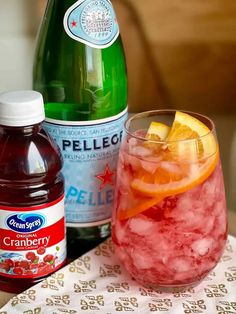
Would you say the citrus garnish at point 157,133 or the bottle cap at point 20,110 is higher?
the bottle cap at point 20,110

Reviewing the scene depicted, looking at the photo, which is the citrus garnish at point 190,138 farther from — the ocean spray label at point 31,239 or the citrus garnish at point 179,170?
the ocean spray label at point 31,239

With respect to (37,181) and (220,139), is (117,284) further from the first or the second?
(220,139)

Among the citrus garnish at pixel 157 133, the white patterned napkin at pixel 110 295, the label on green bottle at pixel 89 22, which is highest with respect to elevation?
the label on green bottle at pixel 89 22

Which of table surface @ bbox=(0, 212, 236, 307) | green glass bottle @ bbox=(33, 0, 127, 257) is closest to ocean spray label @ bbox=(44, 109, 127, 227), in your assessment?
green glass bottle @ bbox=(33, 0, 127, 257)

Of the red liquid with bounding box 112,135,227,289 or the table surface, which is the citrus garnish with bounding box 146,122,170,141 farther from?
the table surface

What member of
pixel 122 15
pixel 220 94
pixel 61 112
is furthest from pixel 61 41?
pixel 220 94

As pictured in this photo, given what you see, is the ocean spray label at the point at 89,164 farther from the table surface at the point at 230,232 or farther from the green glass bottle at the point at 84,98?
the table surface at the point at 230,232

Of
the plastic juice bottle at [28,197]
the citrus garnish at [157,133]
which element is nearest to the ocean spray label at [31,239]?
the plastic juice bottle at [28,197]
